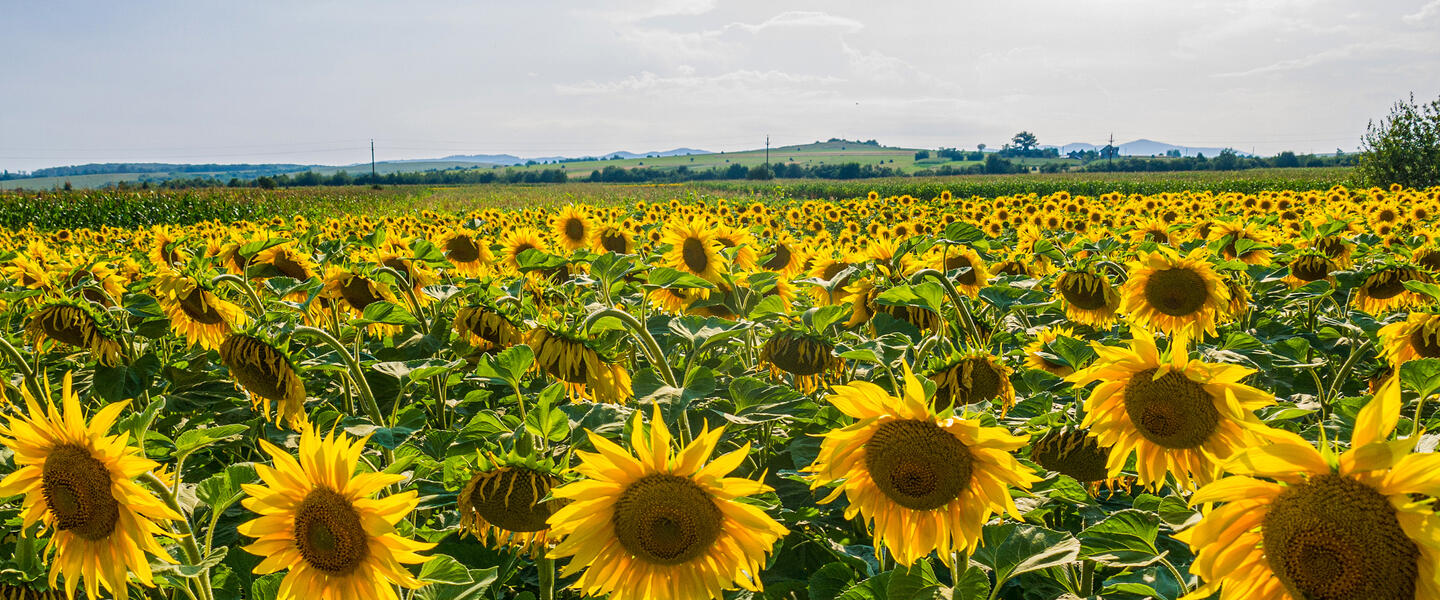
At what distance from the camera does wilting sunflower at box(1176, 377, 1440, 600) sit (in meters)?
1.00

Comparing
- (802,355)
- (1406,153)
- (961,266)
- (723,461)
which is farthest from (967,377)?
(1406,153)

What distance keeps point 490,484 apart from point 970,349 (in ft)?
4.63

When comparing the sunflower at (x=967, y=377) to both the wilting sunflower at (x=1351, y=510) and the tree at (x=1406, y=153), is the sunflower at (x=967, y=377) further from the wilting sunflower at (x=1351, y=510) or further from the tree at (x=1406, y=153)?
the tree at (x=1406, y=153)

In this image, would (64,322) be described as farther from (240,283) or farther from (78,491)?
(78,491)

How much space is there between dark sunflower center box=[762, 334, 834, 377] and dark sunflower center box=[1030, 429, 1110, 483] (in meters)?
0.62

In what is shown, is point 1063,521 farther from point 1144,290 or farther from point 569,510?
point 569,510

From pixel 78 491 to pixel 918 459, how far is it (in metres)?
1.66

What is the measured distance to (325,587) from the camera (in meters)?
1.57

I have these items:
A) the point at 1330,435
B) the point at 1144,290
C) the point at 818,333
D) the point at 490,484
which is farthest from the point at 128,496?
the point at 1144,290

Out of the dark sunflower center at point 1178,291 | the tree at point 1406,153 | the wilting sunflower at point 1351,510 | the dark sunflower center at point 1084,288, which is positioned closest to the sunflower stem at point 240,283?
the wilting sunflower at point 1351,510

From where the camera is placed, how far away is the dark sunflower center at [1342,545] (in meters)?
1.05

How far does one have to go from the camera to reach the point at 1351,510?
1.07 m

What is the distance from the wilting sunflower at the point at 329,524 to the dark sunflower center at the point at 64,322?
6.26 ft

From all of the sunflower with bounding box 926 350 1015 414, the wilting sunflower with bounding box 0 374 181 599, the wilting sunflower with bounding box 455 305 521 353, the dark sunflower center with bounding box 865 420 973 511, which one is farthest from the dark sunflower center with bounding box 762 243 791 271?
the wilting sunflower with bounding box 0 374 181 599
